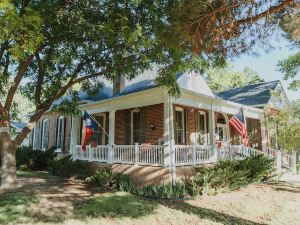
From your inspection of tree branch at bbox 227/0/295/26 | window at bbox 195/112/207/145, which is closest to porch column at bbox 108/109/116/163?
window at bbox 195/112/207/145

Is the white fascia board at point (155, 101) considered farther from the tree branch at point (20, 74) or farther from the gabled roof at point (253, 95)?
the tree branch at point (20, 74)

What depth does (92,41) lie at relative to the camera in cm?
1189

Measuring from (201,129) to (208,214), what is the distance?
1040cm

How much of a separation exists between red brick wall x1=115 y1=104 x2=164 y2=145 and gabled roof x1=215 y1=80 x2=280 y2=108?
335 inches

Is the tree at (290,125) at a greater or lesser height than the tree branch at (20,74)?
lesser

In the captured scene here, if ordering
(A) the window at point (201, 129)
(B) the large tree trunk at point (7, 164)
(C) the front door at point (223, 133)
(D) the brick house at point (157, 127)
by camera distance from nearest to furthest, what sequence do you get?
(B) the large tree trunk at point (7, 164)
(D) the brick house at point (157, 127)
(A) the window at point (201, 129)
(C) the front door at point (223, 133)

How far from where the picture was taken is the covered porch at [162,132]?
13.4m

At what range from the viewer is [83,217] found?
332 inches

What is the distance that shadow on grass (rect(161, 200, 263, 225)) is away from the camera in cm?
837

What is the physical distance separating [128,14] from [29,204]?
23.9 ft

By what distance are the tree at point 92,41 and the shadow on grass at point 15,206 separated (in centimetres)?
165

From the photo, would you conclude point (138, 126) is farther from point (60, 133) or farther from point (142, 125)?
point (60, 133)

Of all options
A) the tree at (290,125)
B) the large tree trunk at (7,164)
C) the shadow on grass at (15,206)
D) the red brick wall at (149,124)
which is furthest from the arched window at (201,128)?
the shadow on grass at (15,206)

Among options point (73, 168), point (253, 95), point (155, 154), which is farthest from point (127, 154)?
point (253, 95)
